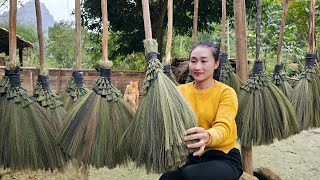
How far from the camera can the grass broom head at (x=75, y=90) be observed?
7.79 ft

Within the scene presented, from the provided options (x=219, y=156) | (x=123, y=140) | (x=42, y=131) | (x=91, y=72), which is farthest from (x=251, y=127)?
(x=91, y=72)

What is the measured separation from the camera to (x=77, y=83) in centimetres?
239

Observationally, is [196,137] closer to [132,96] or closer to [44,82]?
[44,82]

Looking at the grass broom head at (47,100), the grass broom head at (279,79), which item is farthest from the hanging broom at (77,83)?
the grass broom head at (279,79)

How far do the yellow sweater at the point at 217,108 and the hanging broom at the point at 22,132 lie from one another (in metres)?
0.79

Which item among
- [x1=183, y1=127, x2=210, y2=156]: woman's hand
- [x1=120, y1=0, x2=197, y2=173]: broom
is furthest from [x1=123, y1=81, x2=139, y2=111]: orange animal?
[x1=183, y1=127, x2=210, y2=156]: woman's hand

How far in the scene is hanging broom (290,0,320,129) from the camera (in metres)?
2.68

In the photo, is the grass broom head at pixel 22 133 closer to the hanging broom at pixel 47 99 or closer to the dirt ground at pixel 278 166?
the hanging broom at pixel 47 99

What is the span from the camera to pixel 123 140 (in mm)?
1791

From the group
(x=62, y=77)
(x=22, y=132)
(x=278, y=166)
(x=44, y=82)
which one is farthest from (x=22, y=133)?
(x=62, y=77)

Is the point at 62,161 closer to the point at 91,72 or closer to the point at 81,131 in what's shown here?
the point at 81,131

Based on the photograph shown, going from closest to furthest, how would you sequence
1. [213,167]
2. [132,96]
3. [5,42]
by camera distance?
1. [213,167]
2. [132,96]
3. [5,42]

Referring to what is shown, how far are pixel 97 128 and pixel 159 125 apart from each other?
489 mm

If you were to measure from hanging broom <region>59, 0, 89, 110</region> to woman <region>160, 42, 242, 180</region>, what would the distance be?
0.83 meters
